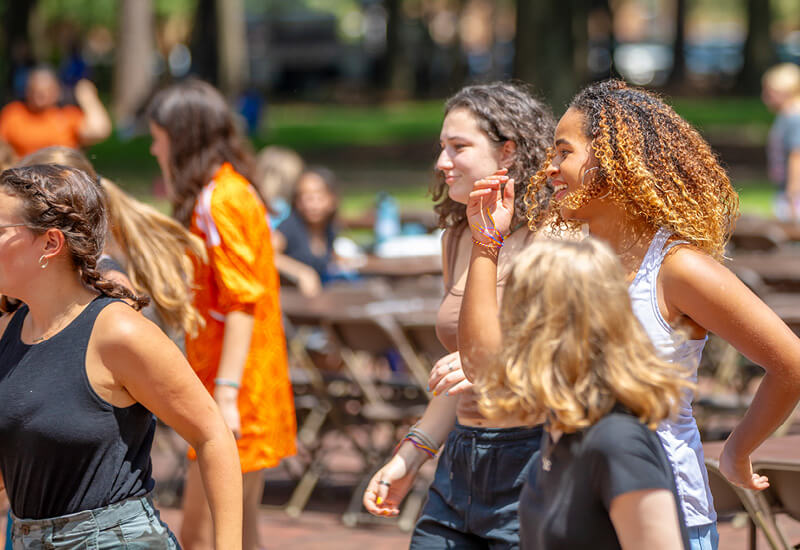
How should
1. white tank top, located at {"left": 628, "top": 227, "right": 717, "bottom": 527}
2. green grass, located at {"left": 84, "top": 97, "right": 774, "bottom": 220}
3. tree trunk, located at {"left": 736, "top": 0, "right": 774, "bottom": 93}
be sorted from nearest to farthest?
white tank top, located at {"left": 628, "top": 227, "right": 717, "bottom": 527}, green grass, located at {"left": 84, "top": 97, "right": 774, "bottom": 220}, tree trunk, located at {"left": 736, "top": 0, "right": 774, "bottom": 93}

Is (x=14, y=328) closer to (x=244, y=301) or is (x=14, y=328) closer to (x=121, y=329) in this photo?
(x=121, y=329)

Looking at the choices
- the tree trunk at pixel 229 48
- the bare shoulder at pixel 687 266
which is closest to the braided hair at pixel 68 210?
the bare shoulder at pixel 687 266

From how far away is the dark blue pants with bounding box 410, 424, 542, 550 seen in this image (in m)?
2.92

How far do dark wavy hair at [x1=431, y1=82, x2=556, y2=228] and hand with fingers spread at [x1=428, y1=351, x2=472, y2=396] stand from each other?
16.6 inches

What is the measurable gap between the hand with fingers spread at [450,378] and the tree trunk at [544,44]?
17.0m

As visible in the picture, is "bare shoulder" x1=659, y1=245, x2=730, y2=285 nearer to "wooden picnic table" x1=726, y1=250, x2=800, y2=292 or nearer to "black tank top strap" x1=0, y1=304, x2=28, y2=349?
"black tank top strap" x1=0, y1=304, x2=28, y2=349

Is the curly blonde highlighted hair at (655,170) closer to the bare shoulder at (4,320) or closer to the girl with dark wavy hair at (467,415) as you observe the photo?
the girl with dark wavy hair at (467,415)

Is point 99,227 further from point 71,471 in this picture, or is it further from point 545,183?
point 545,183

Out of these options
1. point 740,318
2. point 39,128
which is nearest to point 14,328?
point 740,318

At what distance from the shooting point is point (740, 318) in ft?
8.53

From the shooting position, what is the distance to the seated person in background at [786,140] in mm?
10445

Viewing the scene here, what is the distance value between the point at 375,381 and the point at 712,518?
14.7 ft

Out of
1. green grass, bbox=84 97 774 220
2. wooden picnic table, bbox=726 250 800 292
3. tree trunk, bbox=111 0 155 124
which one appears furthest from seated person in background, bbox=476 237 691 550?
tree trunk, bbox=111 0 155 124

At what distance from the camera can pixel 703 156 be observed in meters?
2.77
